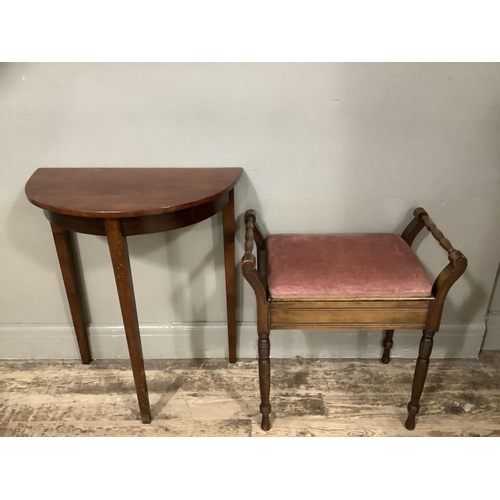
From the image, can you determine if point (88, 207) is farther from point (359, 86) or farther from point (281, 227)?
point (359, 86)

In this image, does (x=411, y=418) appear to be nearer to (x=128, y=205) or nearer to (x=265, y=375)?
(x=265, y=375)

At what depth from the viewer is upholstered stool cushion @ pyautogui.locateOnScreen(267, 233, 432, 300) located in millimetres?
1559

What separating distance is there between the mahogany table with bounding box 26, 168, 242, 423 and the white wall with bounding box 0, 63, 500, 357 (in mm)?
84

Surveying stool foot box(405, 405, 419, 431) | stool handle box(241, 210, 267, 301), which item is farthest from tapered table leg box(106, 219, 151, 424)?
stool foot box(405, 405, 419, 431)

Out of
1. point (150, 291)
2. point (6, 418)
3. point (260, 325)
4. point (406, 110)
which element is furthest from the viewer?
point (150, 291)

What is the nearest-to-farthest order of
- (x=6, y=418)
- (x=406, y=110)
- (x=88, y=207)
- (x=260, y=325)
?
(x=88, y=207) → (x=260, y=325) → (x=406, y=110) → (x=6, y=418)

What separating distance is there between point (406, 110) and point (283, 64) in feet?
1.48

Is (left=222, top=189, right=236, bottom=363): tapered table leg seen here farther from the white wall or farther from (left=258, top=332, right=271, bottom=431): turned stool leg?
(left=258, top=332, right=271, bottom=431): turned stool leg

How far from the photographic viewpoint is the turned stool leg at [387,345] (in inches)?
81.4

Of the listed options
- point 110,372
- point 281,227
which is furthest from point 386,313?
point 110,372

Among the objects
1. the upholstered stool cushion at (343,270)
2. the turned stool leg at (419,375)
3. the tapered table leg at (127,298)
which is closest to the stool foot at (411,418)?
the turned stool leg at (419,375)

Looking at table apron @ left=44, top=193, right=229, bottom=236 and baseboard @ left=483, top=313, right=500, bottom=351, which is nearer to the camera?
table apron @ left=44, top=193, right=229, bottom=236

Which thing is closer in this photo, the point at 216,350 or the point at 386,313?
the point at 386,313

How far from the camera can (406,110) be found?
1722mm
